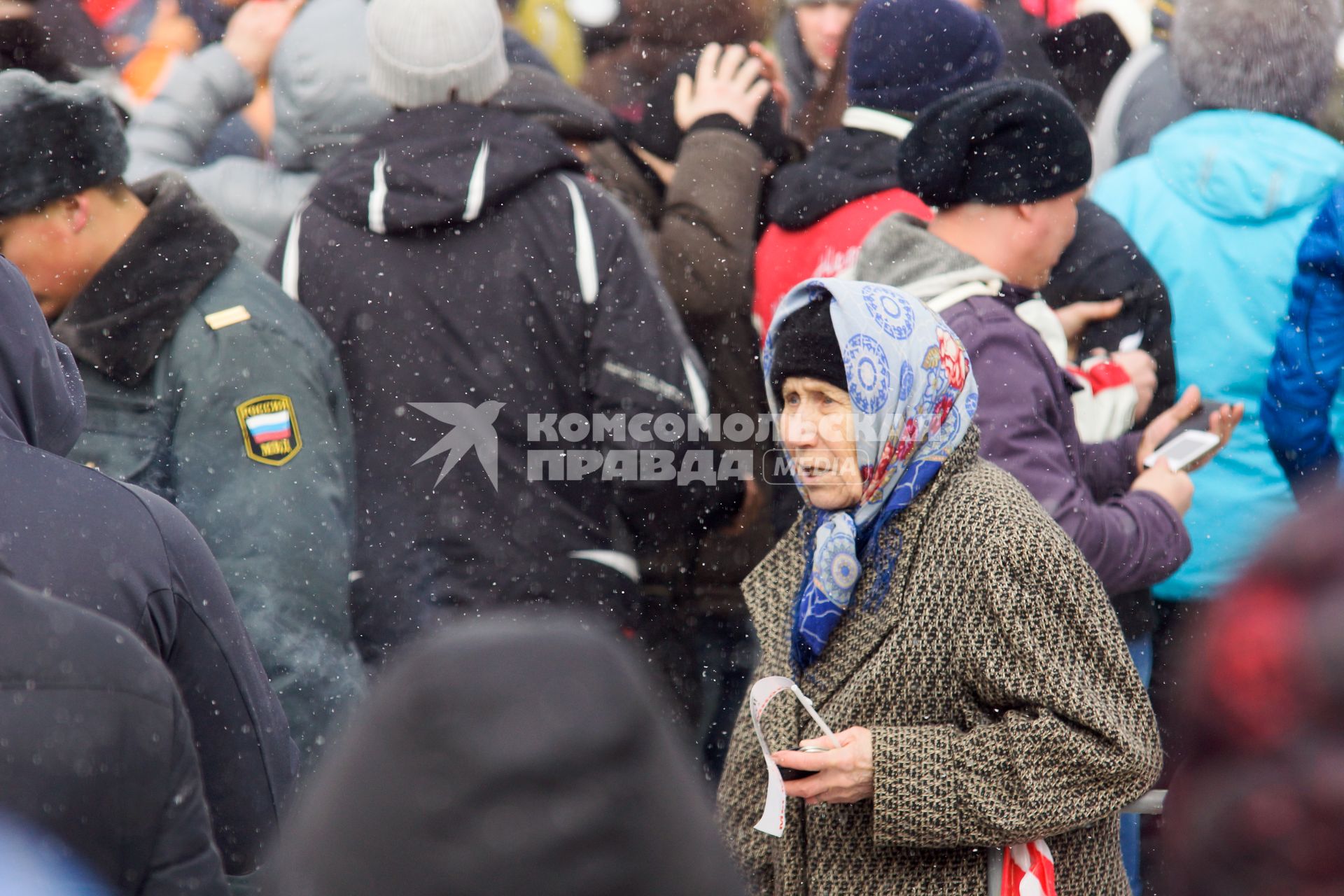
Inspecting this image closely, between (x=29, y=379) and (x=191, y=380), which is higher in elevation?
(x=29, y=379)

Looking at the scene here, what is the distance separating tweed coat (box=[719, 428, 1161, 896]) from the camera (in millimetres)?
2363

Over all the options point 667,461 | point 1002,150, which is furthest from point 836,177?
point 667,461

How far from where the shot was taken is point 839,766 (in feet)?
7.89

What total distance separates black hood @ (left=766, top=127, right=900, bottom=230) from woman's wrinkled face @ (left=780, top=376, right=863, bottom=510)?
1.26m

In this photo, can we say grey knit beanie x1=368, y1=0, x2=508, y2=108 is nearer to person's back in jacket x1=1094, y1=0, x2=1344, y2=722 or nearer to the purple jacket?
the purple jacket

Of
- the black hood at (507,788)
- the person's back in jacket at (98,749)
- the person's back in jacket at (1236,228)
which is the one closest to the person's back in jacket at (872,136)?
the person's back in jacket at (1236,228)

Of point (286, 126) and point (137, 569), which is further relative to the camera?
point (286, 126)

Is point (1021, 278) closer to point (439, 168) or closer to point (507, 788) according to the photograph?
point (439, 168)

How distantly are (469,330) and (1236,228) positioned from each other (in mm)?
2075

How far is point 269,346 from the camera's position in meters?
3.03

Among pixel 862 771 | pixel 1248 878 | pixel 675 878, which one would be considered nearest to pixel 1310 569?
pixel 1248 878

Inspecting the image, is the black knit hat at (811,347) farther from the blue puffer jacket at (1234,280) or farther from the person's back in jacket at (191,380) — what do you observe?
the blue puffer jacket at (1234,280)

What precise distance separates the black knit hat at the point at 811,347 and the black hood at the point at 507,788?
168 cm

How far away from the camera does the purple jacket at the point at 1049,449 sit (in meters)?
2.93
